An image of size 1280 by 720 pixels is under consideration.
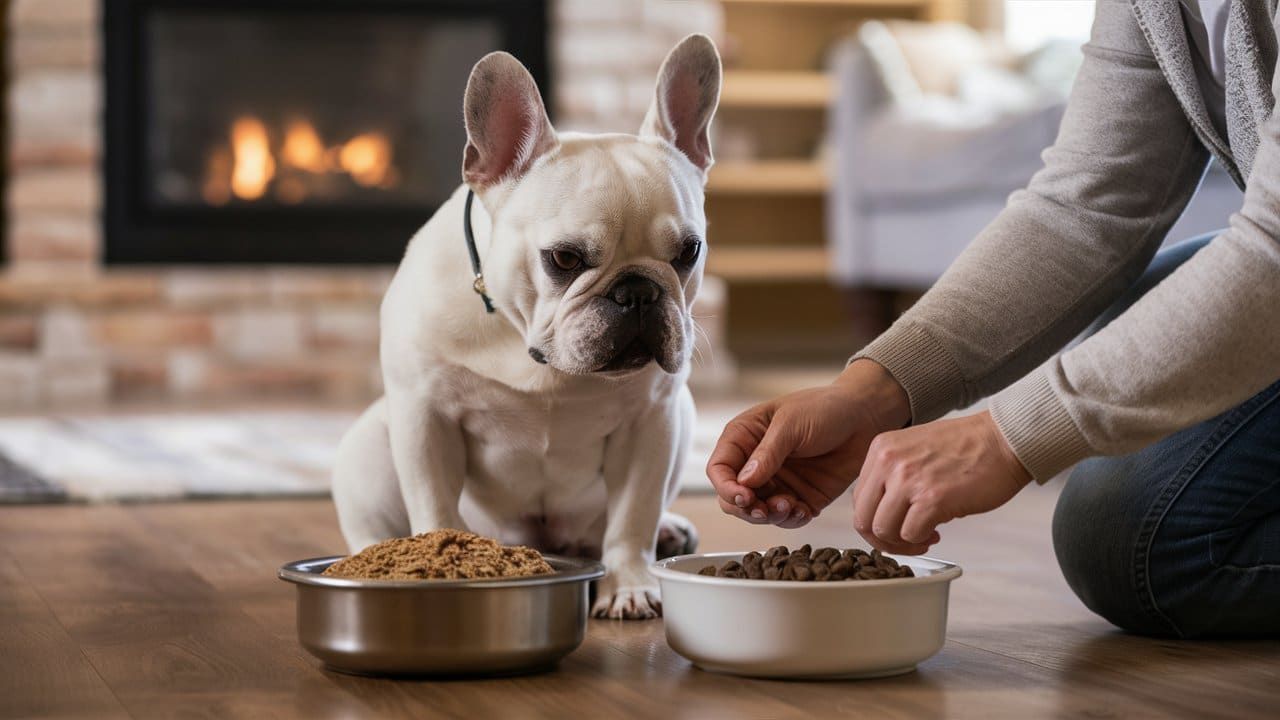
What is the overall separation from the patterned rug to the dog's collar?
3.32 feet

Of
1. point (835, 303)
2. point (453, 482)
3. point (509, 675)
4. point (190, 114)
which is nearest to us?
point (509, 675)

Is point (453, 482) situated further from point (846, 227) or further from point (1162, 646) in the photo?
point (846, 227)

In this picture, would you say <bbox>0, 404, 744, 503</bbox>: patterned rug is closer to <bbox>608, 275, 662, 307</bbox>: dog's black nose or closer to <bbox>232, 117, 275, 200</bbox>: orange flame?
<bbox>232, 117, 275, 200</bbox>: orange flame

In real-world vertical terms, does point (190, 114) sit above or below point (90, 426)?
above

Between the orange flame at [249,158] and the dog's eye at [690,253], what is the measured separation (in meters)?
3.10

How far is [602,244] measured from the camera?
1.39m

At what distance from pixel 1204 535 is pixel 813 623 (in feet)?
1.37

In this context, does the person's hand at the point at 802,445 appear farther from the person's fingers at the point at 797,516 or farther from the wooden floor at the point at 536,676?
the wooden floor at the point at 536,676

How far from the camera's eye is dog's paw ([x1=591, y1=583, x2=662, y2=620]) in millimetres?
1478

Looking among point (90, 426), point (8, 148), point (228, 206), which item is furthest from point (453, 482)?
point (8, 148)

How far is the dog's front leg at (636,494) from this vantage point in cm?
153

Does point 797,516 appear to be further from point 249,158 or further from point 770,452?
point 249,158

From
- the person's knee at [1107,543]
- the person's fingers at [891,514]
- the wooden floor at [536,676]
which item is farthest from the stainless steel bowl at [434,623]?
the person's knee at [1107,543]

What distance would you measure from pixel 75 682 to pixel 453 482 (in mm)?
432
